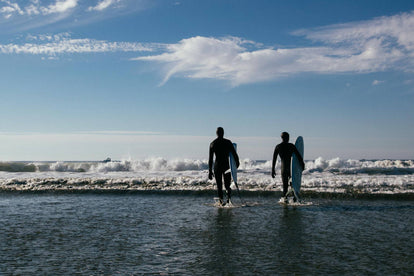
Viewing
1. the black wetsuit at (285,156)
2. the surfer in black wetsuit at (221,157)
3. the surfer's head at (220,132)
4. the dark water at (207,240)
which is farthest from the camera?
the surfer's head at (220,132)

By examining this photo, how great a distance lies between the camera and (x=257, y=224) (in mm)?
7574

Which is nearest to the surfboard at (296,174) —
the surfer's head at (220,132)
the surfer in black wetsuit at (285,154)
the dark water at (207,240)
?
the surfer in black wetsuit at (285,154)

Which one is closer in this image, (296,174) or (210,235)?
(210,235)

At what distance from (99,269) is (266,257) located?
223 cm

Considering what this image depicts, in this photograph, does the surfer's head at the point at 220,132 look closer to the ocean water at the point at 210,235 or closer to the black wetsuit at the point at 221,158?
the black wetsuit at the point at 221,158

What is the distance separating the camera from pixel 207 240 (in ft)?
20.1

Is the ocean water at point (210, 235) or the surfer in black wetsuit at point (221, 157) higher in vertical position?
the surfer in black wetsuit at point (221, 157)

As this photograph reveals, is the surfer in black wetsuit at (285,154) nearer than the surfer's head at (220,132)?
Yes

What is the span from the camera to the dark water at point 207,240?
4621 mm

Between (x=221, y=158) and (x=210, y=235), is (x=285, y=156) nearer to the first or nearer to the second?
(x=221, y=158)

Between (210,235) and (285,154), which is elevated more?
→ (285,154)

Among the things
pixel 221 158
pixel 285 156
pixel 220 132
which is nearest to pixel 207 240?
pixel 221 158

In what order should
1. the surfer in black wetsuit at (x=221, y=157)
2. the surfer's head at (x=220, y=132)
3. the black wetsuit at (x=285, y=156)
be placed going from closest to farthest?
1. the surfer in black wetsuit at (x=221, y=157)
2. the black wetsuit at (x=285, y=156)
3. the surfer's head at (x=220, y=132)

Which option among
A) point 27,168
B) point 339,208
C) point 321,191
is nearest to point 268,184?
point 321,191
